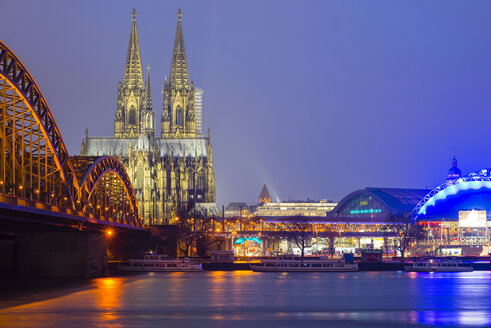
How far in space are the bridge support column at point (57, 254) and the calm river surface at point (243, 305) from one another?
364 cm

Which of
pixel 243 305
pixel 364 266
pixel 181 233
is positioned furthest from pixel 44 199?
pixel 181 233

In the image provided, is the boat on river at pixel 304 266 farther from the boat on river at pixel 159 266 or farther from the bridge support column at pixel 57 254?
the bridge support column at pixel 57 254

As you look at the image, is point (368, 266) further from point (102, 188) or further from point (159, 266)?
point (102, 188)

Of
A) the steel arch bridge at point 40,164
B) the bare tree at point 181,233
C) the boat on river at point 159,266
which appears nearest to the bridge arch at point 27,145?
the steel arch bridge at point 40,164

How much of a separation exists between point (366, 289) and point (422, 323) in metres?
33.4

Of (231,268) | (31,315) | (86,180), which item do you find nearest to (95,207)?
(86,180)

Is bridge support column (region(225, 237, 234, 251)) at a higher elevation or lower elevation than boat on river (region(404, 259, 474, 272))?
higher

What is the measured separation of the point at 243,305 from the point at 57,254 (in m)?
37.9

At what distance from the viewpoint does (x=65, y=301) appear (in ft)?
228

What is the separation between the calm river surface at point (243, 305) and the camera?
56.3 metres

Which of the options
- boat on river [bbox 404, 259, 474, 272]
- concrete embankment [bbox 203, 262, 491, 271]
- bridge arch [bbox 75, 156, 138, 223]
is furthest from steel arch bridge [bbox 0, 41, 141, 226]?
boat on river [bbox 404, 259, 474, 272]

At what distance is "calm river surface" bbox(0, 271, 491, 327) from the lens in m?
56.3

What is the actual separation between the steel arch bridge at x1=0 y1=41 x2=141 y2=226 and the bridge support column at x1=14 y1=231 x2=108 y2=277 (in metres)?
3.89

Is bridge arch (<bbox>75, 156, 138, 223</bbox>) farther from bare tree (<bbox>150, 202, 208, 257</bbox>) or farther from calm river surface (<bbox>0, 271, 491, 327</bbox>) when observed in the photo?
bare tree (<bbox>150, 202, 208, 257</bbox>)
